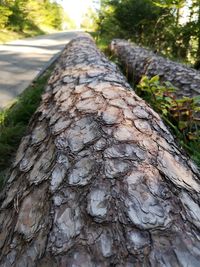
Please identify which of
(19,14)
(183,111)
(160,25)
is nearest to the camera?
(183,111)

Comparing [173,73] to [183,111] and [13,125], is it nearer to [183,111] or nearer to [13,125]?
[183,111]

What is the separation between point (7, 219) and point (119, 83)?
141 cm

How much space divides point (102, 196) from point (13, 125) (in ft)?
7.15

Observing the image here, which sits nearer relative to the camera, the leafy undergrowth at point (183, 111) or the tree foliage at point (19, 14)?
the leafy undergrowth at point (183, 111)

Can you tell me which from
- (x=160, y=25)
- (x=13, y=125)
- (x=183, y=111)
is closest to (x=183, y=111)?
(x=183, y=111)

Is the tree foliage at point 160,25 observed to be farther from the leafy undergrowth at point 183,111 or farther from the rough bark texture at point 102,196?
the rough bark texture at point 102,196

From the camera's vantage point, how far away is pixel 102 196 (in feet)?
3.87

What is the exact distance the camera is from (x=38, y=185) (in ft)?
4.53

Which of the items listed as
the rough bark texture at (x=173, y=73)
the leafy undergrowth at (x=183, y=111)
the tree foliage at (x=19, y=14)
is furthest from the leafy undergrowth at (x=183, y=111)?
the tree foliage at (x=19, y=14)

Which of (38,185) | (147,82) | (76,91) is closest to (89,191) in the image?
(38,185)

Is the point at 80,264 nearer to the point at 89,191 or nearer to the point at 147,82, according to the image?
the point at 89,191

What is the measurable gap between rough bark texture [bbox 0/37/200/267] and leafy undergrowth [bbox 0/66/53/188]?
2.28 feet

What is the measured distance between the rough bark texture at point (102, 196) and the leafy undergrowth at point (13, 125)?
2.28ft

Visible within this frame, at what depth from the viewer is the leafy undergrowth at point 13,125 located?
8.34 feet
